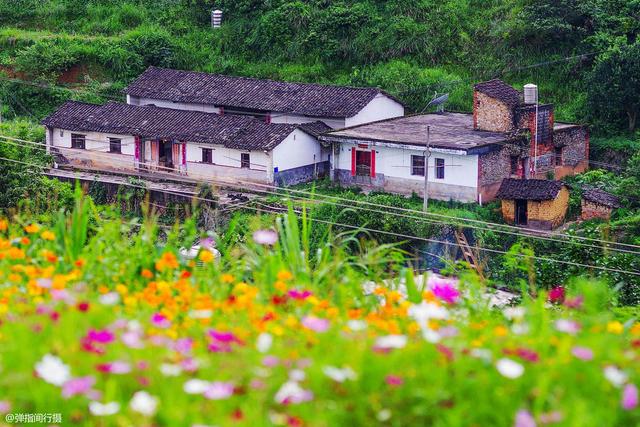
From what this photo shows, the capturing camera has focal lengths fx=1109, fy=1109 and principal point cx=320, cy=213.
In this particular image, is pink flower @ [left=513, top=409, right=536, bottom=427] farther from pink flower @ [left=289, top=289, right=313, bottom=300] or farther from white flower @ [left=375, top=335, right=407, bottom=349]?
pink flower @ [left=289, top=289, right=313, bottom=300]

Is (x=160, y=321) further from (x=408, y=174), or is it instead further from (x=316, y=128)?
(x=316, y=128)

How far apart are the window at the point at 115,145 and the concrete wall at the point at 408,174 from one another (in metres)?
5.51

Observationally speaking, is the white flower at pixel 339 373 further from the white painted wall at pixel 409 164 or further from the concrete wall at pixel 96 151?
the concrete wall at pixel 96 151

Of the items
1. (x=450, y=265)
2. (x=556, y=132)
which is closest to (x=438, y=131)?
(x=556, y=132)

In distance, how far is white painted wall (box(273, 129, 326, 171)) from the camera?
25.1m

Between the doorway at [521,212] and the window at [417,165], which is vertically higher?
the window at [417,165]

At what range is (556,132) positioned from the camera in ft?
83.1

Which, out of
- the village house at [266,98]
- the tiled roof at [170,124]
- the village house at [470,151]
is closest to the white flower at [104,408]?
the village house at [470,151]

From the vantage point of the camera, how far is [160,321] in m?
4.61

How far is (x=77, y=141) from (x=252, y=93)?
4550 millimetres

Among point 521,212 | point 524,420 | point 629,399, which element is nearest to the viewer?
point 524,420

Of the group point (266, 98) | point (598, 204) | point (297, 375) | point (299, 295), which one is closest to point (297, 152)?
point (266, 98)

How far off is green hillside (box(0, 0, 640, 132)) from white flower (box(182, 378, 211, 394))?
76.9 feet

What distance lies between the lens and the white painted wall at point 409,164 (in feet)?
77.0
